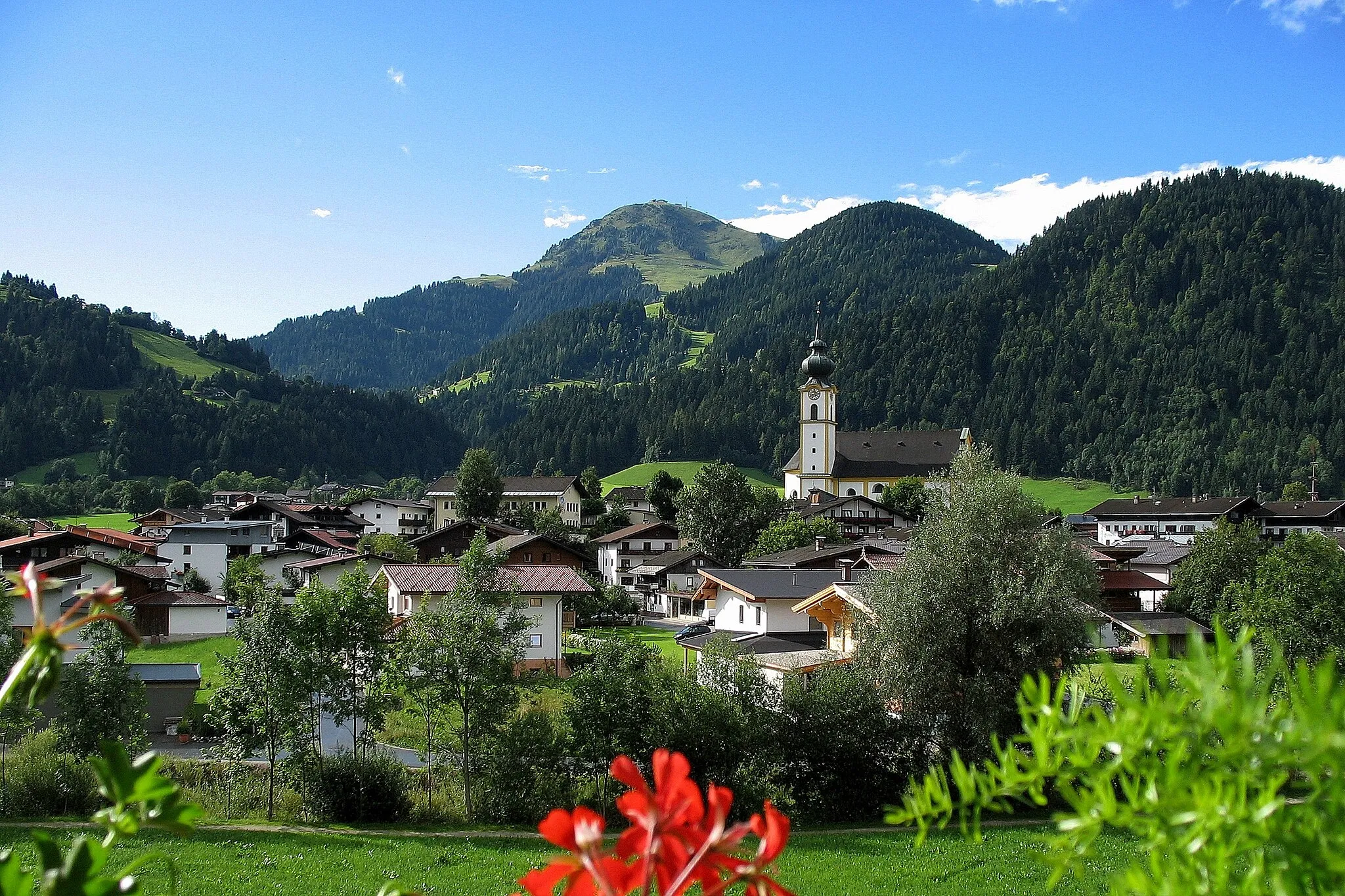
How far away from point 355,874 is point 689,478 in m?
132

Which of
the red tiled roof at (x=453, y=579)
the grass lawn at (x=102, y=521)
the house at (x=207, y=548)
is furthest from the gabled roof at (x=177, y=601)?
the grass lawn at (x=102, y=521)

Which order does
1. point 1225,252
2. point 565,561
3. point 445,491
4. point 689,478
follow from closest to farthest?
point 565,561 < point 445,491 < point 689,478 < point 1225,252

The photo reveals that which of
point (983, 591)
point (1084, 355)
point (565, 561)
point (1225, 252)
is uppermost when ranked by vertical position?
point (1225, 252)

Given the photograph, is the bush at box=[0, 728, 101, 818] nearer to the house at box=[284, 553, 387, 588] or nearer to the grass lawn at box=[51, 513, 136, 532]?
the house at box=[284, 553, 387, 588]

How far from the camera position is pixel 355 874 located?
1697cm

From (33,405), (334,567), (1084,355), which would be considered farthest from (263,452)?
(1084,355)

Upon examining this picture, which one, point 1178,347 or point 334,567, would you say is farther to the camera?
point 1178,347

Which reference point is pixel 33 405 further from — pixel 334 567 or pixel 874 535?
pixel 874 535

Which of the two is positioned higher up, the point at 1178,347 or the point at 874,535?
the point at 1178,347

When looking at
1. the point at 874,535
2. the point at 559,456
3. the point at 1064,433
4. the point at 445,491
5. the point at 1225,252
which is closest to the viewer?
the point at 874,535

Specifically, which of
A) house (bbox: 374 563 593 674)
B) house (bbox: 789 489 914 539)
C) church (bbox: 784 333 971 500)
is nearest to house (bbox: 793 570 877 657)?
house (bbox: 374 563 593 674)

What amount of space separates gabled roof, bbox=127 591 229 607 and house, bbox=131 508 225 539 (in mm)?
45196

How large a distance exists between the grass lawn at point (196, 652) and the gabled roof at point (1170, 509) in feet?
276

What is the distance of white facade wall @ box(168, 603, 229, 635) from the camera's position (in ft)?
160
